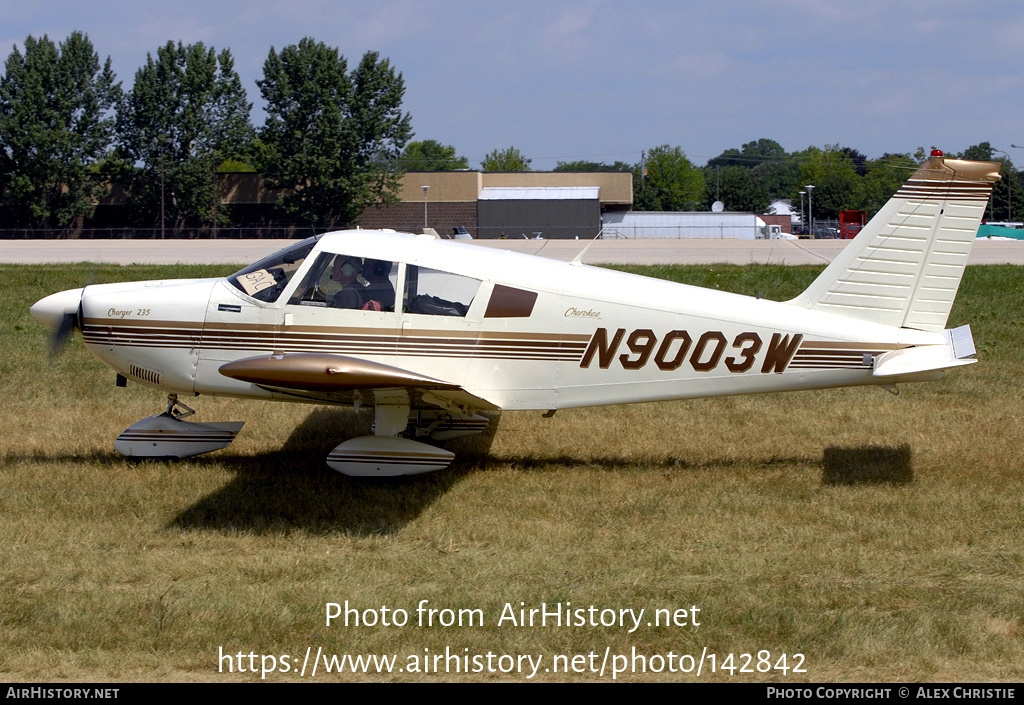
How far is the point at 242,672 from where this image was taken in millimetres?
4707

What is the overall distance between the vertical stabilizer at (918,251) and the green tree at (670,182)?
337 ft

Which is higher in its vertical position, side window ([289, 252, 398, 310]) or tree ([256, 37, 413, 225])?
tree ([256, 37, 413, 225])

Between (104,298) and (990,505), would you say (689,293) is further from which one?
(104,298)

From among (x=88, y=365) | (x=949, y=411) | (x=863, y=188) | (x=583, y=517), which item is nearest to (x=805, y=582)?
(x=583, y=517)

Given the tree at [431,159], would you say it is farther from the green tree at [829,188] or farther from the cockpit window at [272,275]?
the cockpit window at [272,275]

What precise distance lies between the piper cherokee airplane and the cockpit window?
0.01 m

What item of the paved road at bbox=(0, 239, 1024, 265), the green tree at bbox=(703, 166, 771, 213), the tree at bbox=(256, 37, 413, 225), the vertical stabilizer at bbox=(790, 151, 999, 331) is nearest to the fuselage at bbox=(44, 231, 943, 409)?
the vertical stabilizer at bbox=(790, 151, 999, 331)

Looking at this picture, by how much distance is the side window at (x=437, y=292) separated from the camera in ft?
23.8

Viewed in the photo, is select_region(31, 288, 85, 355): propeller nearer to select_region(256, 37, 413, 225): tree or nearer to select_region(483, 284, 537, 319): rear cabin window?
select_region(483, 284, 537, 319): rear cabin window

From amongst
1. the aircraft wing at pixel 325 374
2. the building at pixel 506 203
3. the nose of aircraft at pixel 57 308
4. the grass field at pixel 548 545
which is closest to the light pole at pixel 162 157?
the building at pixel 506 203

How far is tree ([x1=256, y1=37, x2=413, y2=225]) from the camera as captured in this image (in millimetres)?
51156

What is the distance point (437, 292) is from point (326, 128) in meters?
46.6
